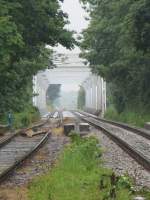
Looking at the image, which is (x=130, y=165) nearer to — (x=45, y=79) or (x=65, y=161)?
(x=65, y=161)

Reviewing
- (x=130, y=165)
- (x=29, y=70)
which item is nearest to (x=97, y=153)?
(x=130, y=165)

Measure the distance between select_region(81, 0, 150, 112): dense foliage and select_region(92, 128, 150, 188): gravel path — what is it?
19685mm

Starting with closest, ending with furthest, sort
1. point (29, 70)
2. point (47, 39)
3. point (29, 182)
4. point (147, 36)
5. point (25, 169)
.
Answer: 1. point (29, 182)
2. point (25, 169)
3. point (47, 39)
4. point (147, 36)
5. point (29, 70)

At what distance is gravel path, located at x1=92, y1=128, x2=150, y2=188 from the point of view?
14483mm

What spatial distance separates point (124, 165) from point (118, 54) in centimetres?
4067

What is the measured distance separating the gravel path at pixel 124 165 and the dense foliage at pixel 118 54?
19.7 m

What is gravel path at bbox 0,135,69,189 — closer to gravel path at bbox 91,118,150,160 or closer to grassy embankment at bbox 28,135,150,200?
grassy embankment at bbox 28,135,150,200

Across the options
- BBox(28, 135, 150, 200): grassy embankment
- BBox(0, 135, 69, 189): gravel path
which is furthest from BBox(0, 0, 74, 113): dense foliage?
BBox(28, 135, 150, 200): grassy embankment

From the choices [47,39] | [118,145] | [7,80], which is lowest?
[118,145]

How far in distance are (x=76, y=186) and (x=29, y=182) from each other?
164 cm

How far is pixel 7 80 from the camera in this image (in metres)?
36.4

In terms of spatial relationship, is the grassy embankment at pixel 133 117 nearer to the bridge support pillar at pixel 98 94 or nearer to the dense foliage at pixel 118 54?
the dense foliage at pixel 118 54

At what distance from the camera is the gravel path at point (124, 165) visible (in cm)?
1448

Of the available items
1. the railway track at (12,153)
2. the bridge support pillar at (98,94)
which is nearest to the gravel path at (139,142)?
the railway track at (12,153)
